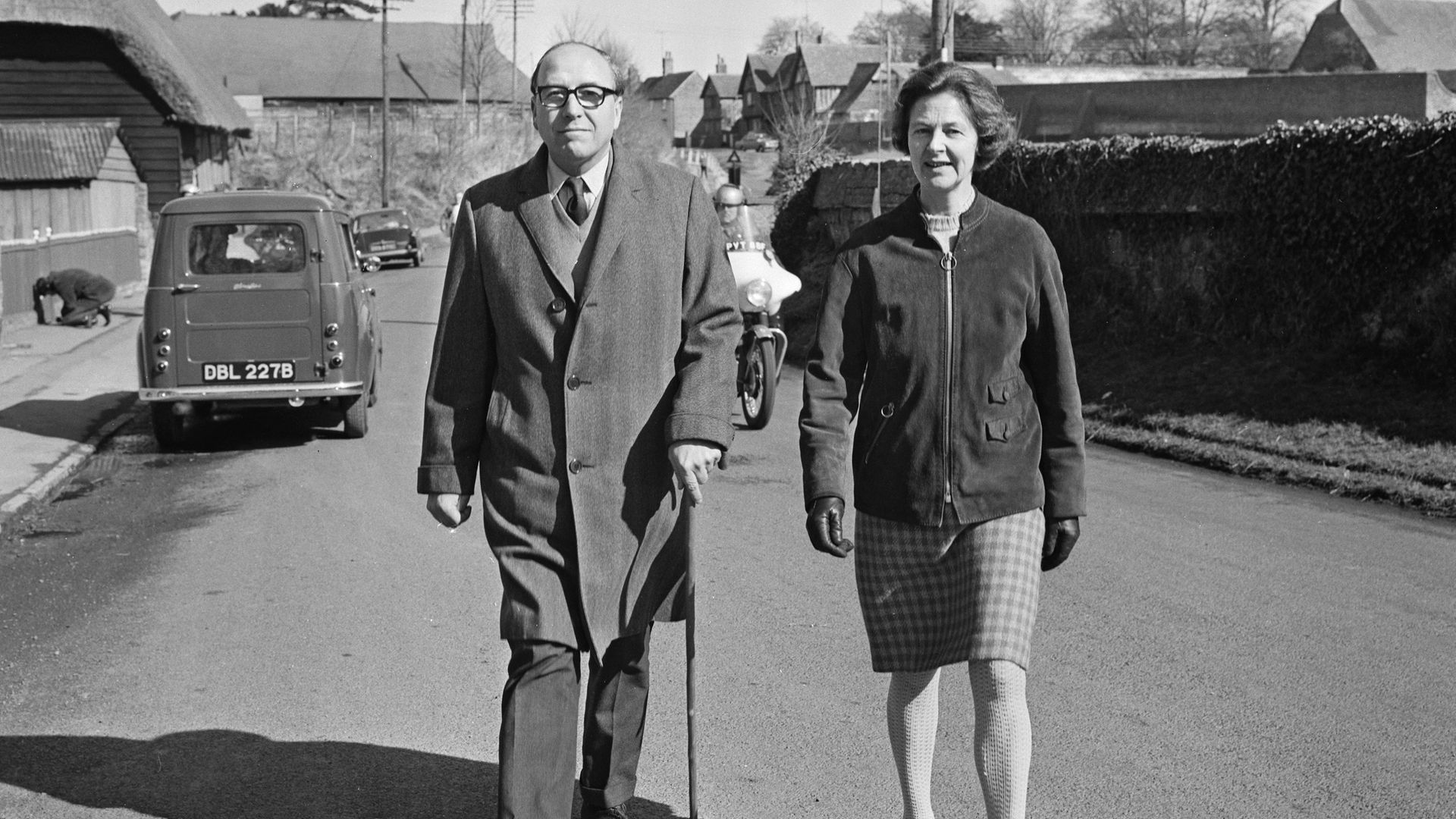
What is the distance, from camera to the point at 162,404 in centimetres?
1264

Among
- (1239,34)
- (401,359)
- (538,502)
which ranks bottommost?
(401,359)

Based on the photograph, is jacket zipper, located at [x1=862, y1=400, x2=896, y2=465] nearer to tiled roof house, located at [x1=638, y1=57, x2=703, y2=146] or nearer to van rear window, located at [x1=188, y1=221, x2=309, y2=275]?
van rear window, located at [x1=188, y1=221, x2=309, y2=275]

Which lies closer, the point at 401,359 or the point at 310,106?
the point at 401,359

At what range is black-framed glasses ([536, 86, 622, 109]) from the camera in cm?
386

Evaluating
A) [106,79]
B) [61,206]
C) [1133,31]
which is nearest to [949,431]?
[61,206]

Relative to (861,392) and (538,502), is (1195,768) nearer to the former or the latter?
(861,392)

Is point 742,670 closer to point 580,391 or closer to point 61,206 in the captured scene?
point 580,391

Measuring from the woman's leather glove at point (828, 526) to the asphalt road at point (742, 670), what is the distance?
1.06 metres

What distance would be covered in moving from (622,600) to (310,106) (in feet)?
278

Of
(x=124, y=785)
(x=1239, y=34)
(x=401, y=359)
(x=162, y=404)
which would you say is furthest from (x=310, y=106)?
(x=124, y=785)

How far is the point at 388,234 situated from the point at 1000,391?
122 feet

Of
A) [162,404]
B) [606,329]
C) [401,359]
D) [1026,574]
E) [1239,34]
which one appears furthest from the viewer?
[1239,34]

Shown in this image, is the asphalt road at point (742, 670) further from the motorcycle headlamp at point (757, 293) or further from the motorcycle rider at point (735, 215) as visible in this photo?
the motorcycle rider at point (735, 215)

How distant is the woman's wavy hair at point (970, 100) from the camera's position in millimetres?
3756
